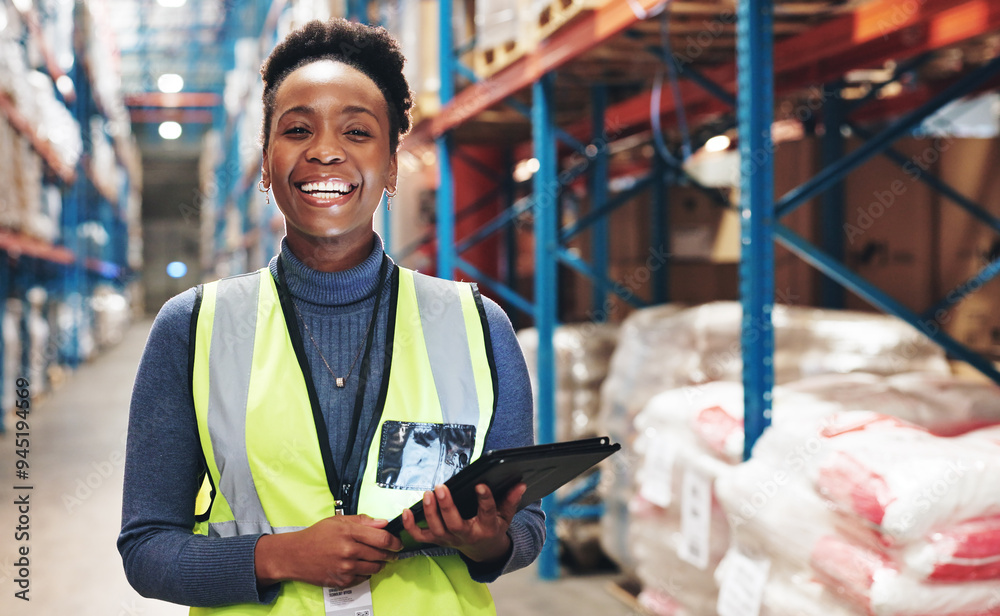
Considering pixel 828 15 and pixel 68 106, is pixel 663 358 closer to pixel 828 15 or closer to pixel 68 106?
pixel 828 15

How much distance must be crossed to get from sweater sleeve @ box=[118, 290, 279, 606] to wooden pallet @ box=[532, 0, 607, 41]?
2704mm

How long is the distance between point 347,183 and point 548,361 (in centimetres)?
319

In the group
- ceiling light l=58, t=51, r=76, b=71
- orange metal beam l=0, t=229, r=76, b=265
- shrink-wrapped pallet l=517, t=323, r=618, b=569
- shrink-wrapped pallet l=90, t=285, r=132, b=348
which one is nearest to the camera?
shrink-wrapped pallet l=517, t=323, r=618, b=569

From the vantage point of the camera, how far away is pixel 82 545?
4.91 meters

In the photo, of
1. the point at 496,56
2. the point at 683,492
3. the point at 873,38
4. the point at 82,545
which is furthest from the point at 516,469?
the point at 82,545

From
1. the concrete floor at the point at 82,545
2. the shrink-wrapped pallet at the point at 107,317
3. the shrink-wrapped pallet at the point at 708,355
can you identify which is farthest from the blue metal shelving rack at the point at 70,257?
the shrink-wrapped pallet at the point at 708,355

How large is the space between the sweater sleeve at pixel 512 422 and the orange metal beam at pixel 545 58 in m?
1.93

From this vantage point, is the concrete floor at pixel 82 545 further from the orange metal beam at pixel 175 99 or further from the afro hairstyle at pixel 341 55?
the orange metal beam at pixel 175 99

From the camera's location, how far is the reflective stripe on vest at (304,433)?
4.11 feet

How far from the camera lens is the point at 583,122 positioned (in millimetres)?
6004

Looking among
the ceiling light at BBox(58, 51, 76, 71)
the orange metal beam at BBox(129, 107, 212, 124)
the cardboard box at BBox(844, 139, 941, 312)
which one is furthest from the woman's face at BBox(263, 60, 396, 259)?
the orange metal beam at BBox(129, 107, 212, 124)

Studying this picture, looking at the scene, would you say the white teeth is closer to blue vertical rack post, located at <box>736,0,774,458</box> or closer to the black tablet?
the black tablet

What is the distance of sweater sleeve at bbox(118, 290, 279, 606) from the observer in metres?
1.21

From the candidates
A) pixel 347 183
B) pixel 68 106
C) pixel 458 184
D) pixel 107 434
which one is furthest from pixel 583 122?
pixel 68 106
